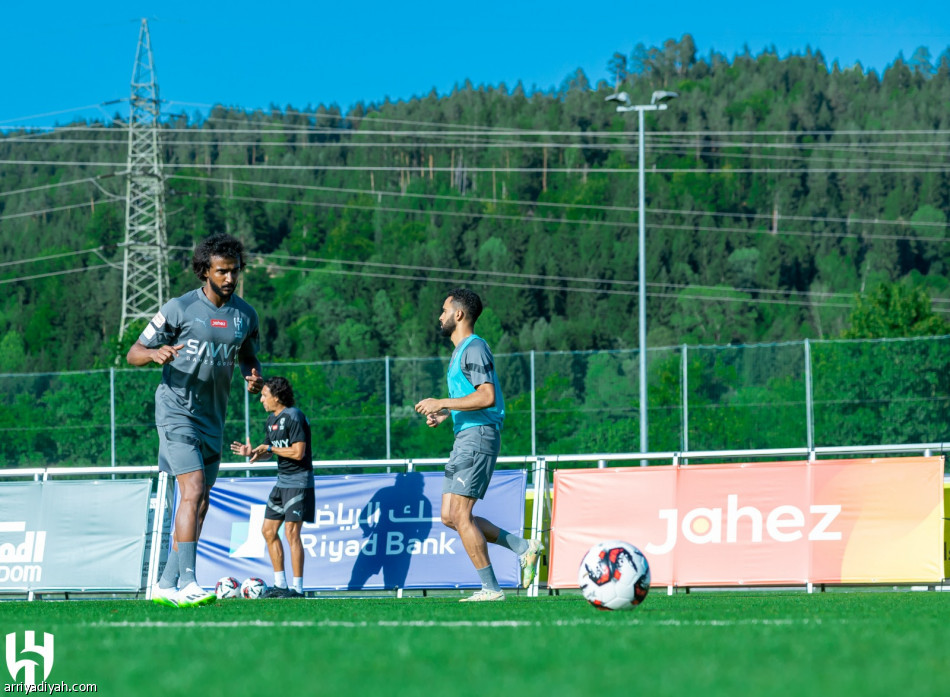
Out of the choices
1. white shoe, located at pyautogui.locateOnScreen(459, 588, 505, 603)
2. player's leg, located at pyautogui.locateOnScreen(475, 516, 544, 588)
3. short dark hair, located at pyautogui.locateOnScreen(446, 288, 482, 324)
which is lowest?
white shoe, located at pyautogui.locateOnScreen(459, 588, 505, 603)

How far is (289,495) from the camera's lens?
34.9ft

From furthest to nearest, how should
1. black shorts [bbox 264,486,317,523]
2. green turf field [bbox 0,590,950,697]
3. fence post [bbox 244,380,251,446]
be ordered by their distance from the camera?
fence post [bbox 244,380,251,446], black shorts [bbox 264,486,317,523], green turf field [bbox 0,590,950,697]

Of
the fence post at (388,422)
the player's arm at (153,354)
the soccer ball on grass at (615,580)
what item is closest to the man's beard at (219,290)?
the player's arm at (153,354)

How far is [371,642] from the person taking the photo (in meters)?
4.71

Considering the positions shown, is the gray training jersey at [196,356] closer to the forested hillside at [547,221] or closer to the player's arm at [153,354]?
the player's arm at [153,354]

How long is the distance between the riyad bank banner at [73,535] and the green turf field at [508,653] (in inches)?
203

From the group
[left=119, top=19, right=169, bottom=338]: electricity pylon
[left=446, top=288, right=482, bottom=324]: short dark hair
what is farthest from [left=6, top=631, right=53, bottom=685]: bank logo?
[left=119, top=19, right=169, bottom=338]: electricity pylon

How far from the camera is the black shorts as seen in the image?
34.7 feet

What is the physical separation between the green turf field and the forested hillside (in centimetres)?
8429

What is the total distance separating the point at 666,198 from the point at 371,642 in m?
125

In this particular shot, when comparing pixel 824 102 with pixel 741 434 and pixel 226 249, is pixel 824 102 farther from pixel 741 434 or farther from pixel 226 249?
pixel 226 249

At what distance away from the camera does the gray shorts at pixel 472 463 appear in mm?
8922

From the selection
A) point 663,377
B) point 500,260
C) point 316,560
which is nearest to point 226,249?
point 316,560

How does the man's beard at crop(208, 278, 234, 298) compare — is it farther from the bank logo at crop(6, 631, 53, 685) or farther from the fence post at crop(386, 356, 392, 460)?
the fence post at crop(386, 356, 392, 460)
